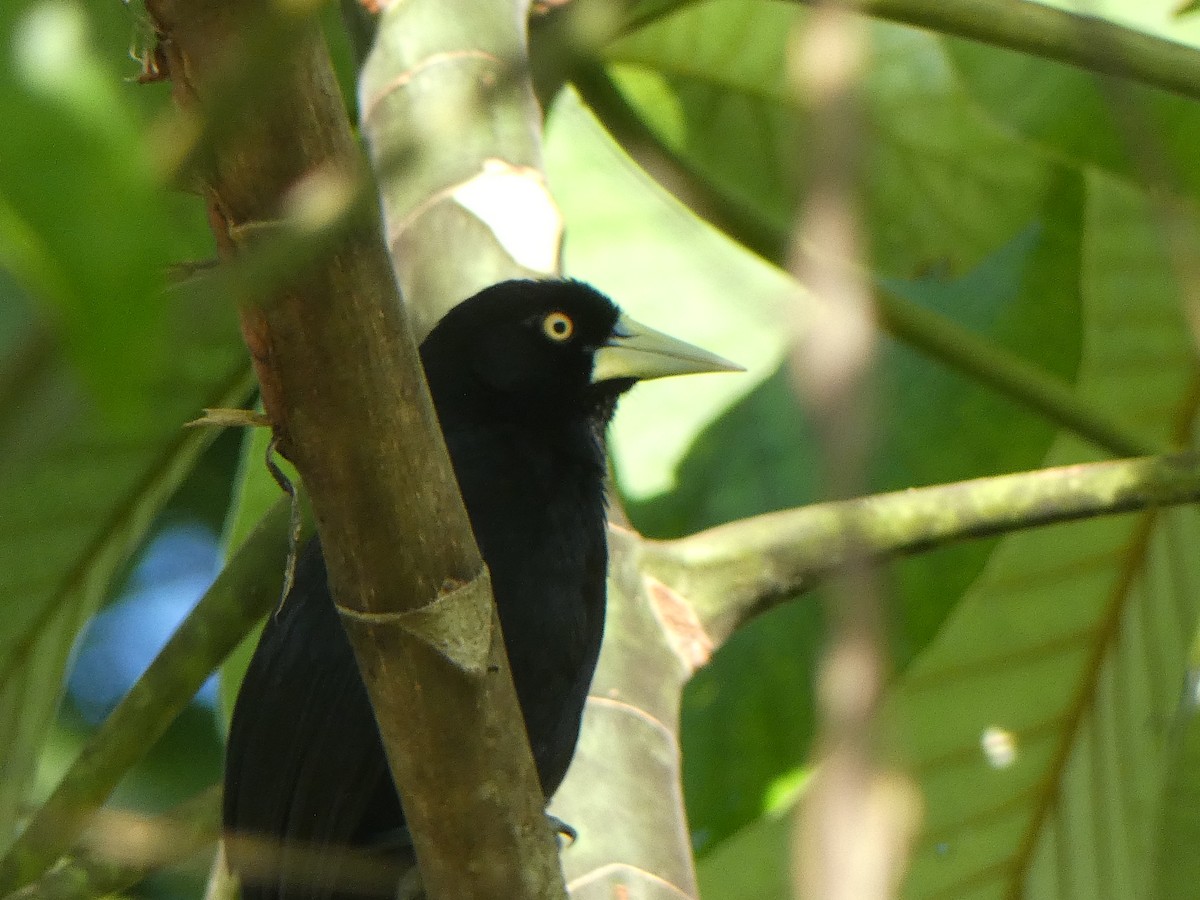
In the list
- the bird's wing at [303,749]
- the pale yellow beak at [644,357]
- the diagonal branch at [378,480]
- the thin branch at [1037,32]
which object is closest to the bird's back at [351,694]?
the bird's wing at [303,749]

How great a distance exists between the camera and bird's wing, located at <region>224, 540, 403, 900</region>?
2.38m

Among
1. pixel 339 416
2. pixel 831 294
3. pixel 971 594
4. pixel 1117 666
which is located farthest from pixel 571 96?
pixel 831 294

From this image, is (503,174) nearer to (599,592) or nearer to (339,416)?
(599,592)

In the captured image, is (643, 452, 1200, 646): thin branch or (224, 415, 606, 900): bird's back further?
(224, 415, 606, 900): bird's back

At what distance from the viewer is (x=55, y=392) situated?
0.41 m

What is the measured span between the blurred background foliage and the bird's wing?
0.46m

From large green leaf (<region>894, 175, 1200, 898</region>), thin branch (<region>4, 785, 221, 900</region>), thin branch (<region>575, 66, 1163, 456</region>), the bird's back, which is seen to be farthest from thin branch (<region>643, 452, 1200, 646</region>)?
large green leaf (<region>894, 175, 1200, 898</region>)

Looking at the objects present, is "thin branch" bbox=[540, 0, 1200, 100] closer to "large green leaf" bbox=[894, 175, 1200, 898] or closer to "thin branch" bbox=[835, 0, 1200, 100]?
"thin branch" bbox=[835, 0, 1200, 100]

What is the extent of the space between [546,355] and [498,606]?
60 centimetres

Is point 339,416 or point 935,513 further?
point 935,513

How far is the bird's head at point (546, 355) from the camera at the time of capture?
9.36 ft

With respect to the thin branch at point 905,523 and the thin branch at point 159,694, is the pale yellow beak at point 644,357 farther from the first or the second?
the thin branch at point 159,694

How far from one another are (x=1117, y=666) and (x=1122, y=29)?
1.76m

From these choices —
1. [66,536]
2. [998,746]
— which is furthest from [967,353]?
[66,536]
